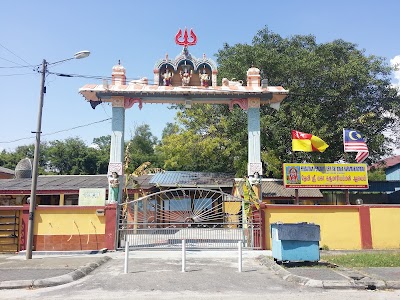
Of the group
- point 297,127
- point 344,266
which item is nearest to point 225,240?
point 344,266

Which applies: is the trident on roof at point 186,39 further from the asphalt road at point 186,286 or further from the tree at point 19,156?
the tree at point 19,156

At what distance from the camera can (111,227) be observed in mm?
14438

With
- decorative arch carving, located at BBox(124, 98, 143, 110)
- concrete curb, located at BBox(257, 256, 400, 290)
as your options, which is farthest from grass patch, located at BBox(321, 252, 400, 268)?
decorative arch carving, located at BBox(124, 98, 143, 110)

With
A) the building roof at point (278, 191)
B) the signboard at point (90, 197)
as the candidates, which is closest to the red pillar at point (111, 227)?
the signboard at point (90, 197)

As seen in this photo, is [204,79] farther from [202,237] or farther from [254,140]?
[202,237]

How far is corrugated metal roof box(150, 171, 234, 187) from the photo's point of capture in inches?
935

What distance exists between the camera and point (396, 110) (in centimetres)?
2495

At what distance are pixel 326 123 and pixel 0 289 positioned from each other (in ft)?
69.8

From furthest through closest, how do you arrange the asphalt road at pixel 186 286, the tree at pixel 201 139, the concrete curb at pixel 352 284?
the tree at pixel 201 139 → the concrete curb at pixel 352 284 → the asphalt road at pixel 186 286

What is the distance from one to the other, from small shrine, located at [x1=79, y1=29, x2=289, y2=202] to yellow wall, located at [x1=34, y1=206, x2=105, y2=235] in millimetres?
2062

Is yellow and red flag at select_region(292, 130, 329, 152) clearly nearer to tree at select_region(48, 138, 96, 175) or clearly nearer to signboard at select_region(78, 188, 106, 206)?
signboard at select_region(78, 188, 106, 206)

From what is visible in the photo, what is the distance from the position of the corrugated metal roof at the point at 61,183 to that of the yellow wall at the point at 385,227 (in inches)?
529

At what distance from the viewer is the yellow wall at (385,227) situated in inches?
579

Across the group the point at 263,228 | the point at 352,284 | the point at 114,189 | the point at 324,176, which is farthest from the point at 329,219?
the point at 114,189
